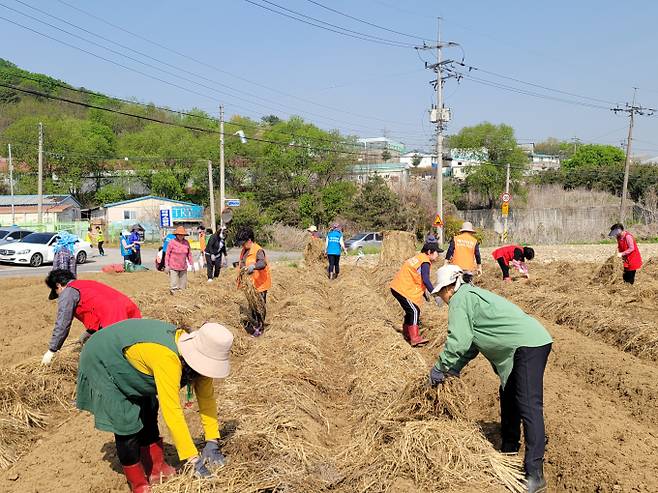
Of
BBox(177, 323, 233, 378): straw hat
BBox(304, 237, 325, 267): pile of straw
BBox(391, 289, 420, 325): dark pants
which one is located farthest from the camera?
BBox(304, 237, 325, 267): pile of straw

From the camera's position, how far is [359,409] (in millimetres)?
5395

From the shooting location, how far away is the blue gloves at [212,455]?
11.5 feet

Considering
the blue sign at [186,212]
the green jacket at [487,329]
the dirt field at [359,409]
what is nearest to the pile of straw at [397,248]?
the dirt field at [359,409]

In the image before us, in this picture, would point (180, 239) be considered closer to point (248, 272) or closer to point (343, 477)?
point (248, 272)

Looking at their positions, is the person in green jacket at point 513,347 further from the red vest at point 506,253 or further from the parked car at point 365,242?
the parked car at point 365,242

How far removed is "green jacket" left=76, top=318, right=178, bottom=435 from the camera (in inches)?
133

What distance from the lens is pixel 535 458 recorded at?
3.85m

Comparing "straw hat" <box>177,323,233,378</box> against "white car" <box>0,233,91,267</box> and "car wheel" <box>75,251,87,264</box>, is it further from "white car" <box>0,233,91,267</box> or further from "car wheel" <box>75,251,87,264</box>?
"car wheel" <box>75,251,87,264</box>

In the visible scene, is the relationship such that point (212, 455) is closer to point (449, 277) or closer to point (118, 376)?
point (118, 376)

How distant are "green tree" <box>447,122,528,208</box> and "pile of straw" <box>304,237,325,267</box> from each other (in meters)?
32.6

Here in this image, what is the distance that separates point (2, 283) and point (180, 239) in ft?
24.7

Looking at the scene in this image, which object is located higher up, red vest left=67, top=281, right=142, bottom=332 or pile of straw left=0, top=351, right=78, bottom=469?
red vest left=67, top=281, right=142, bottom=332

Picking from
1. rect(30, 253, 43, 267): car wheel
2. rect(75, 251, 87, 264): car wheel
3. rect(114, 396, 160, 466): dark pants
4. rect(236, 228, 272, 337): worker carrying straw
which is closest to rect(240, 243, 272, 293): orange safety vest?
rect(236, 228, 272, 337): worker carrying straw

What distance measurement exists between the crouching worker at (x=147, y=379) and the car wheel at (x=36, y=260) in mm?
20453
